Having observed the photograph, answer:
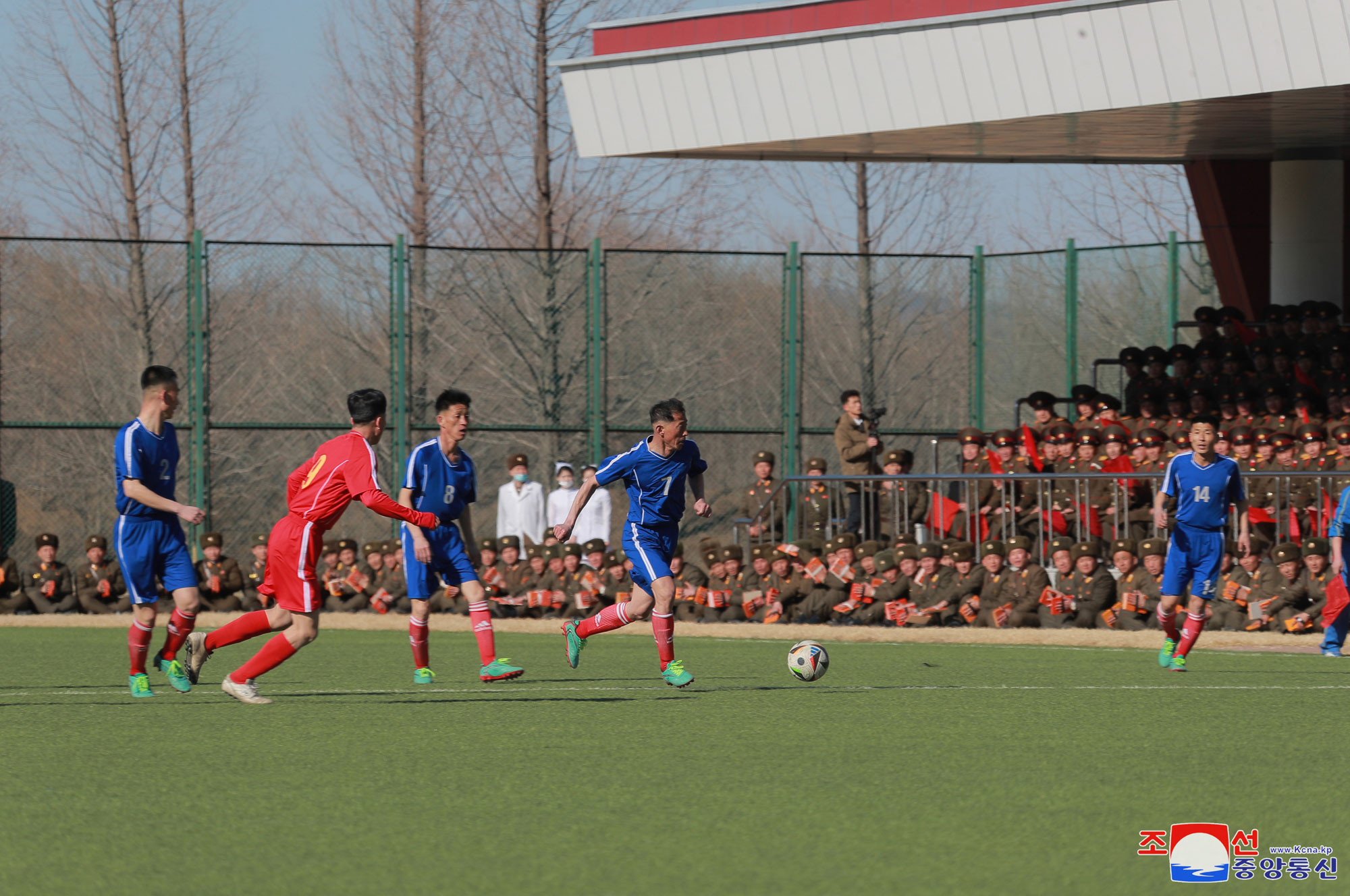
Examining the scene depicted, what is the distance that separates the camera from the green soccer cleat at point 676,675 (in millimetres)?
11195

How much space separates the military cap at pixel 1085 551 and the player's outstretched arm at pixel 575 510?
7085mm

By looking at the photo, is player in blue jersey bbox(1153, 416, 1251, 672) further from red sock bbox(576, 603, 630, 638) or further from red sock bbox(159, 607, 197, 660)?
red sock bbox(159, 607, 197, 660)

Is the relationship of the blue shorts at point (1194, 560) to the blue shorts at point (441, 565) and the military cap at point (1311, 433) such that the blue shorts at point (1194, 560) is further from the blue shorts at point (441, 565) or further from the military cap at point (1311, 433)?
the military cap at point (1311, 433)

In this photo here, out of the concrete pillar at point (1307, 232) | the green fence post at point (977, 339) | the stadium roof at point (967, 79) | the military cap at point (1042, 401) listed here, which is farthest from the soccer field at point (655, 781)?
the green fence post at point (977, 339)

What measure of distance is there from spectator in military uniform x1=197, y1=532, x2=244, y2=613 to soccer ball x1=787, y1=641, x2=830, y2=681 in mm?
10151

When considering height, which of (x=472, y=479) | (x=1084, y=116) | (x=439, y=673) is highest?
(x=1084, y=116)

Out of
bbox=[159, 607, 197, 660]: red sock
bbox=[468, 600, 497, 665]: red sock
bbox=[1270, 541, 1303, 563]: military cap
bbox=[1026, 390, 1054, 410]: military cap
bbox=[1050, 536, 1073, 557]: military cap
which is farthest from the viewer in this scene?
bbox=[1026, 390, 1054, 410]: military cap

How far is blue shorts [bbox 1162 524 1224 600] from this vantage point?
12820mm

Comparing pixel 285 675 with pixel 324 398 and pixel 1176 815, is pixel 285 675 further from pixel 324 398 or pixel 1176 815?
pixel 324 398

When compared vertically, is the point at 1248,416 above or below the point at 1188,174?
below

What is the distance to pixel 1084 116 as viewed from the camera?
20.2 metres

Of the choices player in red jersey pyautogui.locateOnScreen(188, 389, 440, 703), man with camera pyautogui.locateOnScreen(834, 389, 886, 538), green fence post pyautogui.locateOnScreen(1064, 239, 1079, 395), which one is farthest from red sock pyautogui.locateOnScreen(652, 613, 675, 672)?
green fence post pyautogui.locateOnScreen(1064, 239, 1079, 395)

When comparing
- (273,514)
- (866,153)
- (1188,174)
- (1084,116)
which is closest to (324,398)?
(273,514)

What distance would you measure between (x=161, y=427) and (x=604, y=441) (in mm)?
13257
